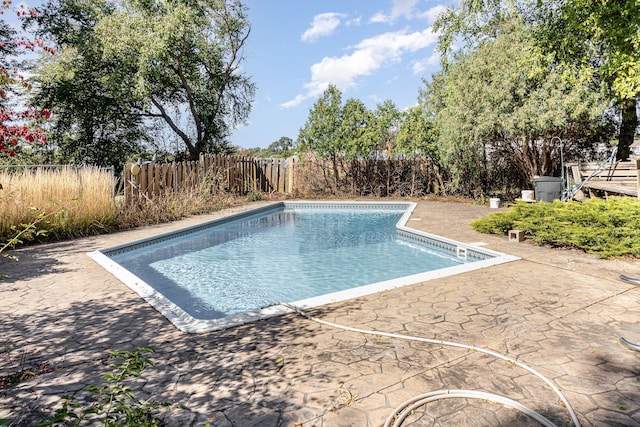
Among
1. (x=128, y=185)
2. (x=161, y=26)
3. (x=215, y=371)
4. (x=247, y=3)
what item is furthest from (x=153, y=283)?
(x=247, y=3)

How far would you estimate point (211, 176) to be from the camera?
13.2 metres

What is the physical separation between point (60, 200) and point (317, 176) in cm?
982

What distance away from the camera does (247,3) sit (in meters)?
18.2

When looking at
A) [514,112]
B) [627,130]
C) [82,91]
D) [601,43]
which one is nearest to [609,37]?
[601,43]

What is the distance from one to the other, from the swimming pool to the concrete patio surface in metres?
0.30

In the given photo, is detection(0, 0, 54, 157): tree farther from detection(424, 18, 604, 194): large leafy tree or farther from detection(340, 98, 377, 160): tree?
detection(340, 98, 377, 160): tree

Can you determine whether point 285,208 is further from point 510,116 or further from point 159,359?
point 159,359

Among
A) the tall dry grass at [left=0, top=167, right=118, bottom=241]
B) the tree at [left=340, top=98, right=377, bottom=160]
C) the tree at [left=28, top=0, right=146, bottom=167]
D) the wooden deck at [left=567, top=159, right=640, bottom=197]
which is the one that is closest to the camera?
the tall dry grass at [left=0, top=167, right=118, bottom=241]

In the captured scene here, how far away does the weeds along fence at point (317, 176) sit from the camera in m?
14.1

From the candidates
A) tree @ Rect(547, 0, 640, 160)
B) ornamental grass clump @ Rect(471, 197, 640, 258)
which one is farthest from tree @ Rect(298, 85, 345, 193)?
ornamental grass clump @ Rect(471, 197, 640, 258)

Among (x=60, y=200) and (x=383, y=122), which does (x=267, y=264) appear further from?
(x=383, y=122)

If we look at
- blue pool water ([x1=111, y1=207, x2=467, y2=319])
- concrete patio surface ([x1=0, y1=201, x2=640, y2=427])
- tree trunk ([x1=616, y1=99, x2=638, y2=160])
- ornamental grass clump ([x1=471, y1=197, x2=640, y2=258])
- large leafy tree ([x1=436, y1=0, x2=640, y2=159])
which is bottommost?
blue pool water ([x1=111, y1=207, x2=467, y2=319])

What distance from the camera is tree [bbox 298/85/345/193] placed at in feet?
47.5

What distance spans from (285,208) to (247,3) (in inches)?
412
